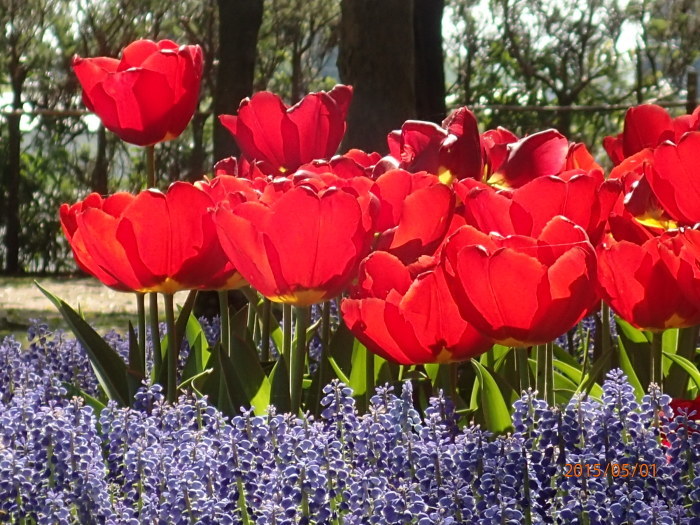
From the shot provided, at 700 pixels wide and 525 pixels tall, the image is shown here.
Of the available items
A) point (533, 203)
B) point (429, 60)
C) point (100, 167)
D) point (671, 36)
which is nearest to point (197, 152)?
point (100, 167)

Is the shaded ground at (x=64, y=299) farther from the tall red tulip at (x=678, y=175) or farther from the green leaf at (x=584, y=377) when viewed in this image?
the tall red tulip at (x=678, y=175)

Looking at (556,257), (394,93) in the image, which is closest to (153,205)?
(556,257)

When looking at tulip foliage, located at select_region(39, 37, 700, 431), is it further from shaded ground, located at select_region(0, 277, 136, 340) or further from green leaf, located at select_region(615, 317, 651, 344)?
shaded ground, located at select_region(0, 277, 136, 340)

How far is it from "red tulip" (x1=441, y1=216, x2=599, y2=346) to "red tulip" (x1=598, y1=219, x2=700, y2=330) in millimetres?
113

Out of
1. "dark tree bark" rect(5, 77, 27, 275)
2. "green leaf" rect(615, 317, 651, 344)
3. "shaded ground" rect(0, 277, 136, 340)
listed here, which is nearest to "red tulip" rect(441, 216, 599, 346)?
"green leaf" rect(615, 317, 651, 344)

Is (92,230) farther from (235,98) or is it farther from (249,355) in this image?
(235,98)

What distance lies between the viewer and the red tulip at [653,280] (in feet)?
4.67

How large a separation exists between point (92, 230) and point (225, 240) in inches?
8.4

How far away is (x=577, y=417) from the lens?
133 cm

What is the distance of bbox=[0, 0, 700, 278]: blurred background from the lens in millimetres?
7805

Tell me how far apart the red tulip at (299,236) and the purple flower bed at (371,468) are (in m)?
0.16

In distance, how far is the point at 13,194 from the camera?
40.0ft

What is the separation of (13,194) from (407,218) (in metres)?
11.3

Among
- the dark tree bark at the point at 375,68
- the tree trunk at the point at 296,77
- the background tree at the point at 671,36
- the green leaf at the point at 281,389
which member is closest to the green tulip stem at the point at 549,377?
the green leaf at the point at 281,389
